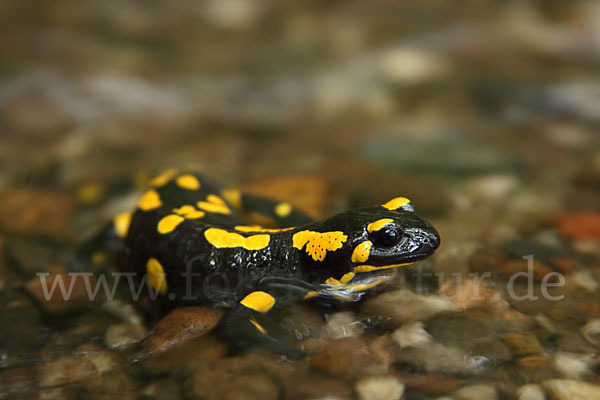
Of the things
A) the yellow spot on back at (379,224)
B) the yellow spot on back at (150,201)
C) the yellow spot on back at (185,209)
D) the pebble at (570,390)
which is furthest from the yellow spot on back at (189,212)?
the pebble at (570,390)

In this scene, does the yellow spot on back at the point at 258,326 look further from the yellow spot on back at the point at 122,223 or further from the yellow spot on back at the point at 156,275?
the yellow spot on back at the point at 122,223

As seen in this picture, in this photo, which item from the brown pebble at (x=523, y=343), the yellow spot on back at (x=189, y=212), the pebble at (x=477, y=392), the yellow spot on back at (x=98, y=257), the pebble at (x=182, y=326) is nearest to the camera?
the pebble at (x=477, y=392)

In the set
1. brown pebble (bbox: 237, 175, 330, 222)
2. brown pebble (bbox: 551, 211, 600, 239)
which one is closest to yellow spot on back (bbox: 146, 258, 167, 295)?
brown pebble (bbox: 237, 175, 330, 222)

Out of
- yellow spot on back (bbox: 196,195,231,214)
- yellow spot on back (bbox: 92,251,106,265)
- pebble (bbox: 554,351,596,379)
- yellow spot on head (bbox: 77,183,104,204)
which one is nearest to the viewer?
pebble (bbox: 554,351,596,379)

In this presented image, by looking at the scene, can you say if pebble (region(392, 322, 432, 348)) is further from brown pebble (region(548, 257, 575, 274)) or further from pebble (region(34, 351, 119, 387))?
pebble (region(34, 351, 119, 387))

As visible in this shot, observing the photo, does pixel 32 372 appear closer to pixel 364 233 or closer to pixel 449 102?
pixel 364 233

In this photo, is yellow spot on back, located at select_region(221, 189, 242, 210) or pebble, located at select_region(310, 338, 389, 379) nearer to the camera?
pebble, located at select_region(310, 338, 389, 379)
